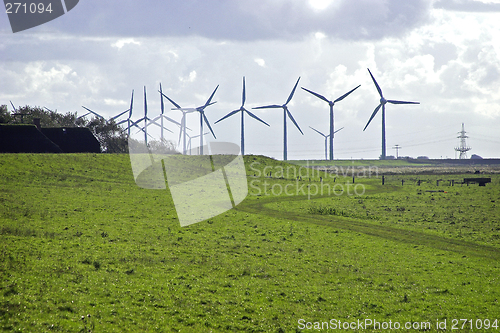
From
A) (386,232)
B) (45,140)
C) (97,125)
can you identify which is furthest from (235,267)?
(97,125)

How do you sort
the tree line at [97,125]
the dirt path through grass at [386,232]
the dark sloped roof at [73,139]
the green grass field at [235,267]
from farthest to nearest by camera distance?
the tree line at [97,125] < the dark sloped roof at [73,139] < the dirt path through grass at [386,232] < the green grass field at [235,267]

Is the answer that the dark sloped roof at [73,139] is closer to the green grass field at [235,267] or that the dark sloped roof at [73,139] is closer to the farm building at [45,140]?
the farm building at [45,140]

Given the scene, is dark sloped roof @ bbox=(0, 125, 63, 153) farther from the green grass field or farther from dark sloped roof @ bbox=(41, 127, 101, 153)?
the green grass field

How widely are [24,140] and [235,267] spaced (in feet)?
226

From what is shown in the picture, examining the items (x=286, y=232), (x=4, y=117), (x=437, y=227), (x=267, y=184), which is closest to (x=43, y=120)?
(x=4, y=117)

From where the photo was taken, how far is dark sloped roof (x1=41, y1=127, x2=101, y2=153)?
83.8 metres

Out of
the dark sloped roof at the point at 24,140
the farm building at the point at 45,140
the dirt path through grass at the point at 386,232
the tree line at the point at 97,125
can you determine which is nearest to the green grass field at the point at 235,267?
the dirt path through grass at the point at 386,232

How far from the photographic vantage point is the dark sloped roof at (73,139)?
8375 cm

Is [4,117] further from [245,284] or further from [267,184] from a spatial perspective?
[245,284]

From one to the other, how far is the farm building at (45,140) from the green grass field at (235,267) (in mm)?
34397

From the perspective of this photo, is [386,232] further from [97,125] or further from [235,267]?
[97,125]

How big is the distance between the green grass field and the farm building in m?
A: 34.4

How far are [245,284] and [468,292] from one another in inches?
445

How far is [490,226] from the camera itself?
37844 mm
